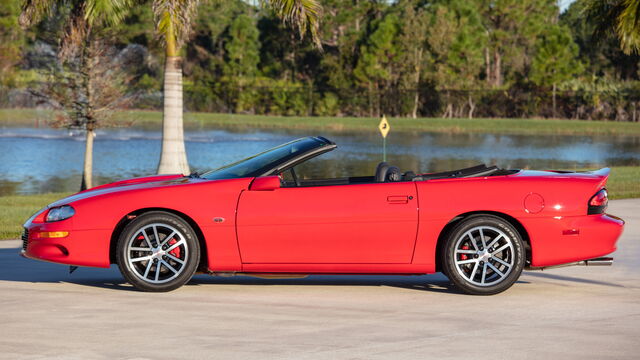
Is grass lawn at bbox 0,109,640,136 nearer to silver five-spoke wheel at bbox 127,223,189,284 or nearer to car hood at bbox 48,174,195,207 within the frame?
car hood at bbox 48,174,195,207

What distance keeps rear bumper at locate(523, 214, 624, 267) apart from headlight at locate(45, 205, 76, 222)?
3.65 m

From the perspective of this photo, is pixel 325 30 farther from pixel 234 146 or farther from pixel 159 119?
pixel 234 146

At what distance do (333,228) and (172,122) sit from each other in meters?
12.7

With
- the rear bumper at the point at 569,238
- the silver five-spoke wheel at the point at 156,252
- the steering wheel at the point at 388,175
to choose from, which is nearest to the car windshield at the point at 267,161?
the steering wheel at the point at 388,175

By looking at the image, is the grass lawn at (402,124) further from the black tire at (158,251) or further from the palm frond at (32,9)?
the black tire at (158,251)

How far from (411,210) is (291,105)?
183 ft

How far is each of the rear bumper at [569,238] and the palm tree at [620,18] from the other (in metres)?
17.2

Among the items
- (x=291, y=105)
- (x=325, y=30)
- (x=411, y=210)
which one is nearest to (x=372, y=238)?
(x=411, y=210)

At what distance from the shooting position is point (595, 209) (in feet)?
25.7

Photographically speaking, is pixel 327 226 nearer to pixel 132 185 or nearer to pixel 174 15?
pixel 132 185

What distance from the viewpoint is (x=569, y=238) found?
7766 millimetres

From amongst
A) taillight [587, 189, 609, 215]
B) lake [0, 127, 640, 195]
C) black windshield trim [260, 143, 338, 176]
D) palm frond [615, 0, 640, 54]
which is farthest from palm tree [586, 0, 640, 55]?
black windshield trim [260, 143, 338, 176]

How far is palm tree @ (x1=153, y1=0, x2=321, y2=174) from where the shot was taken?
17.5 metres

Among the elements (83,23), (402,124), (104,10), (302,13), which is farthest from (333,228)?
(402,124)
